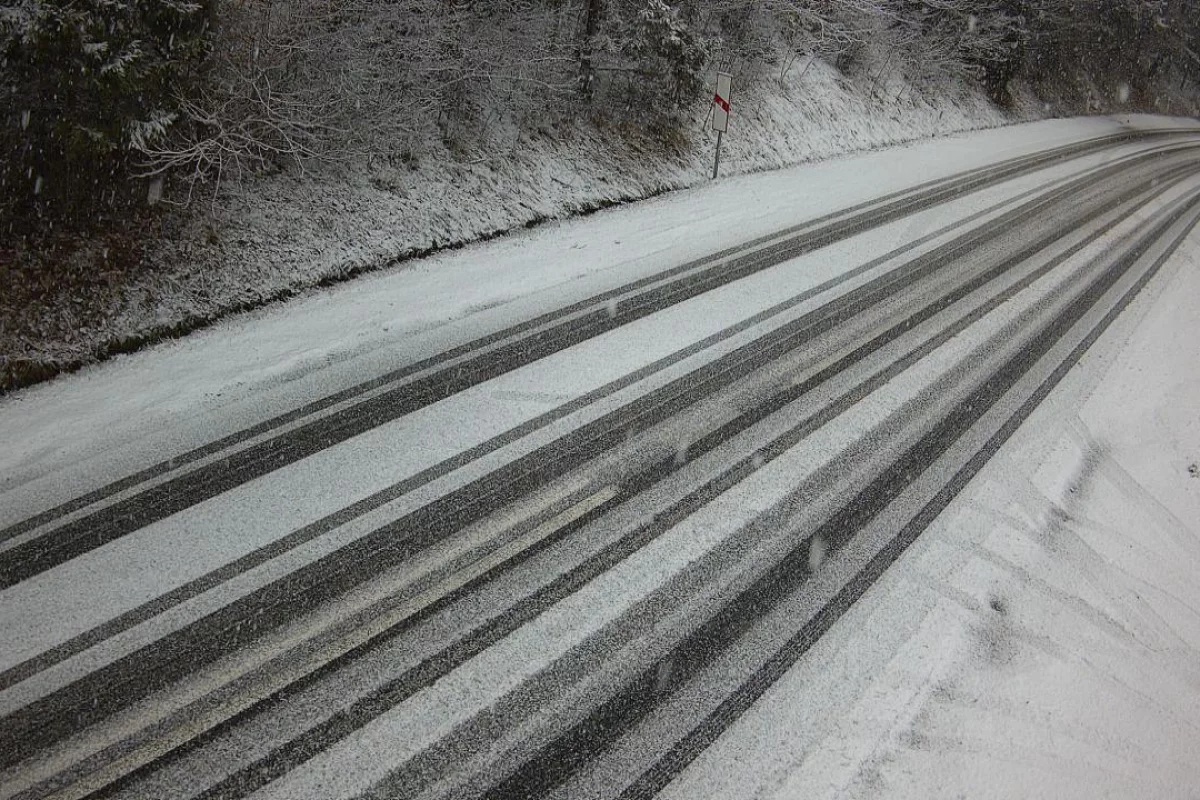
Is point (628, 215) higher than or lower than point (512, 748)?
higher

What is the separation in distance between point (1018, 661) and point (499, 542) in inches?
127

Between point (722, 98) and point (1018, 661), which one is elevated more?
point (722, 98)

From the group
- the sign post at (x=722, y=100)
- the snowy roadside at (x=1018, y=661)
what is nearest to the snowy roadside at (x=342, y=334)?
the sign post at (x=722, y=100)

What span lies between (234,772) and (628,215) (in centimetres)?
998

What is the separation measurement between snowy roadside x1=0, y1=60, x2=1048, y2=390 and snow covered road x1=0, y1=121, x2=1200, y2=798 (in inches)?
33.2

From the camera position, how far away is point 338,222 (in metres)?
9.20

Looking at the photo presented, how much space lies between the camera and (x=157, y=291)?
7535 millimetres

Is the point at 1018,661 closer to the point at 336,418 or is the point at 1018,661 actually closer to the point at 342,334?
the point at 336,418

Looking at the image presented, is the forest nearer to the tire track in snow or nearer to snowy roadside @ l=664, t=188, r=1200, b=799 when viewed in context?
the tire track in snow

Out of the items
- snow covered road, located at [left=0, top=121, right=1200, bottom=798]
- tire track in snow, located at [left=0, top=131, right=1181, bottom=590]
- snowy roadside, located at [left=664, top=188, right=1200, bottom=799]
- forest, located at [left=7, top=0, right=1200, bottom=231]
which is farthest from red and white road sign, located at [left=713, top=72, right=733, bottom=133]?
snowy roadside, located at [left=664, top=188, right=1200, bottom=799]

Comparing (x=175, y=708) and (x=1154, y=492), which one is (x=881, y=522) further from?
(x=175, y=708)

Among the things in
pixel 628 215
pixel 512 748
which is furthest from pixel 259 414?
pixel 628 215

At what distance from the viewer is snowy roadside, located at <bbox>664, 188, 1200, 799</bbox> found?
3.43 m

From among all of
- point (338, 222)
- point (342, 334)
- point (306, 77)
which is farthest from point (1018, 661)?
point (306, 77)
